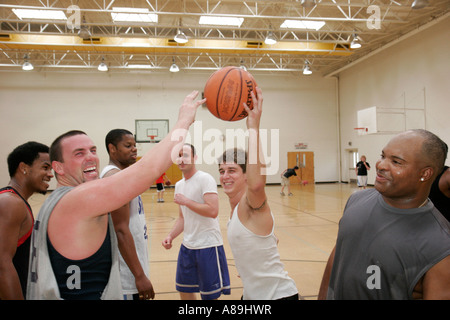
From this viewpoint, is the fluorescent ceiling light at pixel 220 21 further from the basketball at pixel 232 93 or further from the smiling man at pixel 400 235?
the smiling man at pixel 400 235

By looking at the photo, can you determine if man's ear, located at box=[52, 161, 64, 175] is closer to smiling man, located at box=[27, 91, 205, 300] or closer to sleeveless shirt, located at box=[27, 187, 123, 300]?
smiling man, located at box=[27, 91, 205, 300]

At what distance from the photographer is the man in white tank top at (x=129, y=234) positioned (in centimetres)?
233

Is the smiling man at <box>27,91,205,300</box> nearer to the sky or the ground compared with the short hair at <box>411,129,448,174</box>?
nearer to the ground

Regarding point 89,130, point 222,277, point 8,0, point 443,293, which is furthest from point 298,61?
point 443,293

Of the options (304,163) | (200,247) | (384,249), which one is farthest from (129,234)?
(304,163)

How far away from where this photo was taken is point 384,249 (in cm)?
167

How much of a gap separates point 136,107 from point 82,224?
18.2 meters

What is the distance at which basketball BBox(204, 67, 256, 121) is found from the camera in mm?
2420

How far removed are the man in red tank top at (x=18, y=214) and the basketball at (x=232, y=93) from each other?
1.37m

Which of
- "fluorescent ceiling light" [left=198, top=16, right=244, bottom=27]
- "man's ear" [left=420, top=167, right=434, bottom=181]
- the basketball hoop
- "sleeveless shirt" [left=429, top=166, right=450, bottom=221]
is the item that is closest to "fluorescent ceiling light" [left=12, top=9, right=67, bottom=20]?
"fluorescent ceiling light" [left=198, top=16, right=244, bottom=27]

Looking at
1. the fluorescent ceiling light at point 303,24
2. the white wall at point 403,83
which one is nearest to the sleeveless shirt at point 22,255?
the fluorescent ceiling light at point 303,24

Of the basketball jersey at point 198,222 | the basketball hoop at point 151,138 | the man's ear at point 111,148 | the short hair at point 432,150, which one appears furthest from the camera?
the basketball hoop at point 151,138

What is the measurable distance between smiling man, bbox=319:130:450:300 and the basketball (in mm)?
1065
